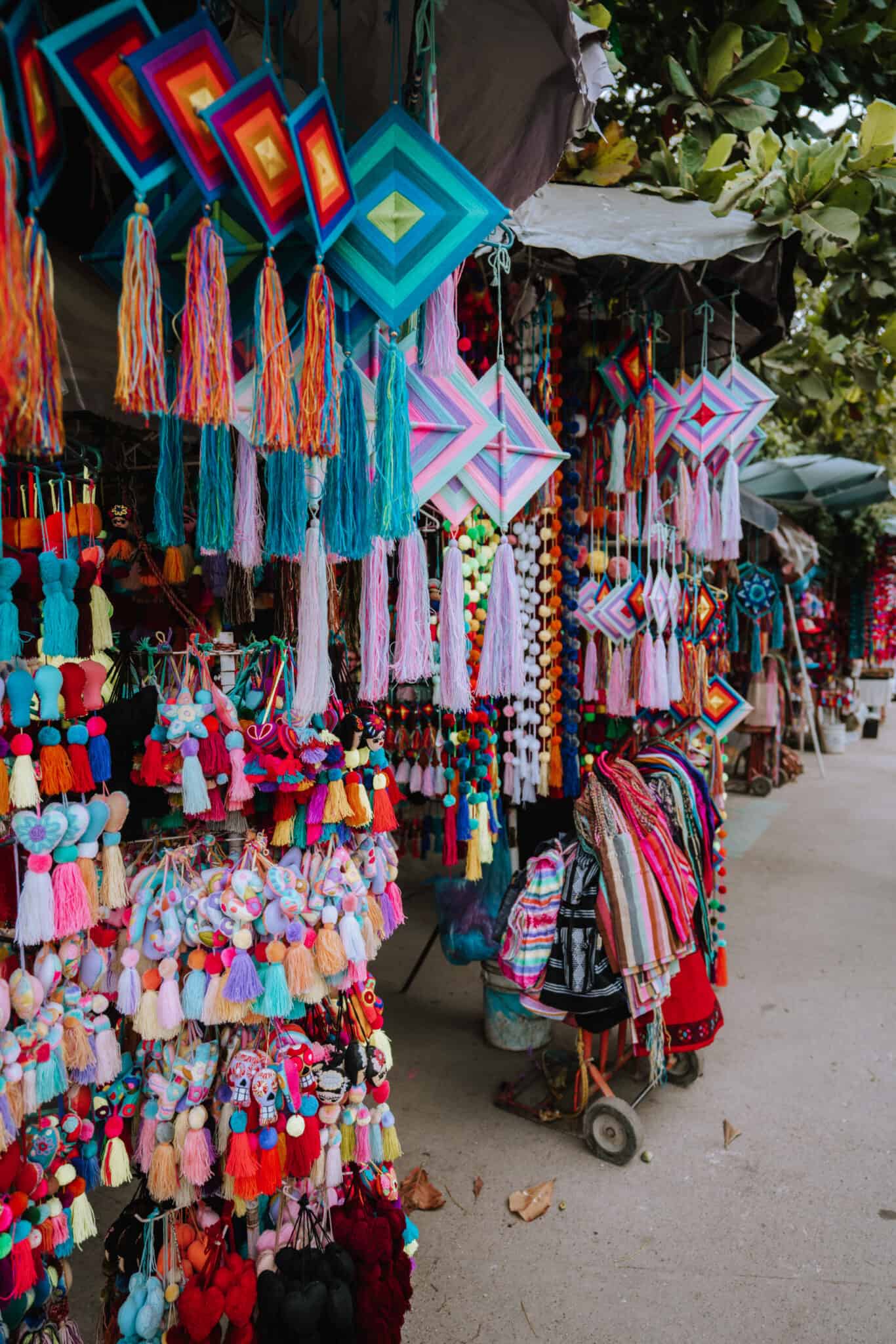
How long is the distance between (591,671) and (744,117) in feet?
7.14

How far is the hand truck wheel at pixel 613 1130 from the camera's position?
2.96 m

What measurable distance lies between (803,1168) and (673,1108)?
1.70 ft

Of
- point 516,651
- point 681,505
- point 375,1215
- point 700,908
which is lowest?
point 375,1215

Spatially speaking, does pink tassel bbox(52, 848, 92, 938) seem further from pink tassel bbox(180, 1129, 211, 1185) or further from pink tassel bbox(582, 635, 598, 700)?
pink tassel bbox(582, 635, 598, 700)

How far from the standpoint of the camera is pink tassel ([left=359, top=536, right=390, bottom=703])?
1.84m

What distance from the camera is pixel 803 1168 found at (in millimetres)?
2951

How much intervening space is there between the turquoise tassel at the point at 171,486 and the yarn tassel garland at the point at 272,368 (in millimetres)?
544

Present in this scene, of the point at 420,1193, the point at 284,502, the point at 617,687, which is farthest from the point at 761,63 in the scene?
the point at 420,1193

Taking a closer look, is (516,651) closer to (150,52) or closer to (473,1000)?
(150,52)

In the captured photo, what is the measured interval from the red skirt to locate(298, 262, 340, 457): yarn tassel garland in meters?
2.59

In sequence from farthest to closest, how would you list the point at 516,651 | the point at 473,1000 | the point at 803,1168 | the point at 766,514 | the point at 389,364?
the point at 766,514
the point at 473,1000
the point at 803,1168
the point at 516,651
the point at 389,364

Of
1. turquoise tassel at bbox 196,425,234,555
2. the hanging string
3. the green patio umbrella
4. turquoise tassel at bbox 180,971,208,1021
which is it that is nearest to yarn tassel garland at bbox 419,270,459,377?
the hanging string

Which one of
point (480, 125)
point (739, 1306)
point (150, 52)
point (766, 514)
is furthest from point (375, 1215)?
point (766, 514)

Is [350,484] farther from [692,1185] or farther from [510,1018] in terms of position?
Answer: [510,1018]
